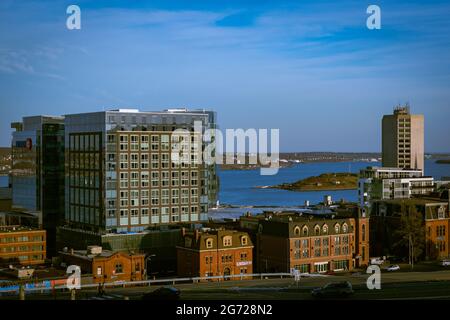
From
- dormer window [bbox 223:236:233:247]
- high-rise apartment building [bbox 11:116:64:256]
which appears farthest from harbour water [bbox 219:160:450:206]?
dormer window [bbox 223:236:233:247]

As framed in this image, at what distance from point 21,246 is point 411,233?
15258 millimetres

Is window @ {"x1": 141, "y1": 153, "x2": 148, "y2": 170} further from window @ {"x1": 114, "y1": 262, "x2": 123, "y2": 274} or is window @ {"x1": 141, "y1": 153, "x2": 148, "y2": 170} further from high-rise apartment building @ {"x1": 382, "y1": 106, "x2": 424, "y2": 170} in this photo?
high-rise apartment building @ {"x1": 382, "y1": 106, "x2": 424, "y2": 170}

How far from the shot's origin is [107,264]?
2006 cm

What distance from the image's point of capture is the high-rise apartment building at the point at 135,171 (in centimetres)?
2538

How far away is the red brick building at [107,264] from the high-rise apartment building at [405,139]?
154 feet

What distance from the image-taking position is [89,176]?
26.6 m

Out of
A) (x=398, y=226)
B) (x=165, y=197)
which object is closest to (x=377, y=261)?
(x=398, y=226)

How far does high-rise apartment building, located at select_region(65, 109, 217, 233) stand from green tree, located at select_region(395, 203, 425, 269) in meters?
8.41

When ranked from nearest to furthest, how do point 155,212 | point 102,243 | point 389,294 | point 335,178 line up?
point 389,294 < point 102,243 < point 155,212 < point 335,178

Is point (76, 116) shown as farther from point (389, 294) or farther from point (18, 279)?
point (389, 294)

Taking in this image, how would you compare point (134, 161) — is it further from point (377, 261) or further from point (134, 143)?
point (377, 261)

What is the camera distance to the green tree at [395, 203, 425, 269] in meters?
25.3
